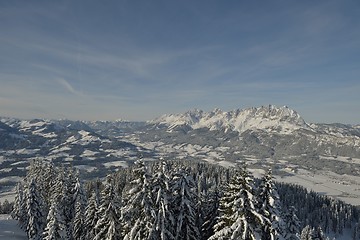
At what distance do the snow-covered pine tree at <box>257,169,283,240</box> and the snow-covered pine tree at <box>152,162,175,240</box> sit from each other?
10954 mm

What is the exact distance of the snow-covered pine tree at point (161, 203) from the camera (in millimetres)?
37469

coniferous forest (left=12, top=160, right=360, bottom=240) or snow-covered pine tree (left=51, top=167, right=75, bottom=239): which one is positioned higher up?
coniferous forest (left=12, top=160, right=360, bottom=240)

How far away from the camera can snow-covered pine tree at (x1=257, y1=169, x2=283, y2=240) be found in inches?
1200

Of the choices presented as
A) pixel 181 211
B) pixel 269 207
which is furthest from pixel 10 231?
pixel 269 207

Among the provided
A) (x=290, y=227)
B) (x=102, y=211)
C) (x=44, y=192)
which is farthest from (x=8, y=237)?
(x=290, y=227)

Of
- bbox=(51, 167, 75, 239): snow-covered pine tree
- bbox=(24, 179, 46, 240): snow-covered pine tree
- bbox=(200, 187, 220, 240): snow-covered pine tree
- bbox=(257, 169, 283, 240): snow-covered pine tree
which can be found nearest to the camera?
bbox=(257, 169, 283, 240): snow-covered pine tree

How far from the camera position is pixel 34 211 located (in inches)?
2680

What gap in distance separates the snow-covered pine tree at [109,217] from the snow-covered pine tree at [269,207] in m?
21.1

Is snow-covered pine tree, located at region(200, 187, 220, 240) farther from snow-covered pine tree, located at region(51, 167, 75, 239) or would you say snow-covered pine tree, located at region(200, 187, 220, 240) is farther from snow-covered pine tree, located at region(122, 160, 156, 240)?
snow-covered pine tree, located at region(51, 167, 75, 239)

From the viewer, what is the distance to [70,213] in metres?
74.2

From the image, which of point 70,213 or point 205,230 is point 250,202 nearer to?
point 205,230

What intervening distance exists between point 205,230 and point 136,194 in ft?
56.0

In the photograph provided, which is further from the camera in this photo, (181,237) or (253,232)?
(181,237)

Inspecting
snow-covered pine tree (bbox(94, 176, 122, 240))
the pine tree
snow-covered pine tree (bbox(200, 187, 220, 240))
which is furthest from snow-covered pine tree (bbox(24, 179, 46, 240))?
snow-covered pine tree (bbox(200, 187, 220, 240))
